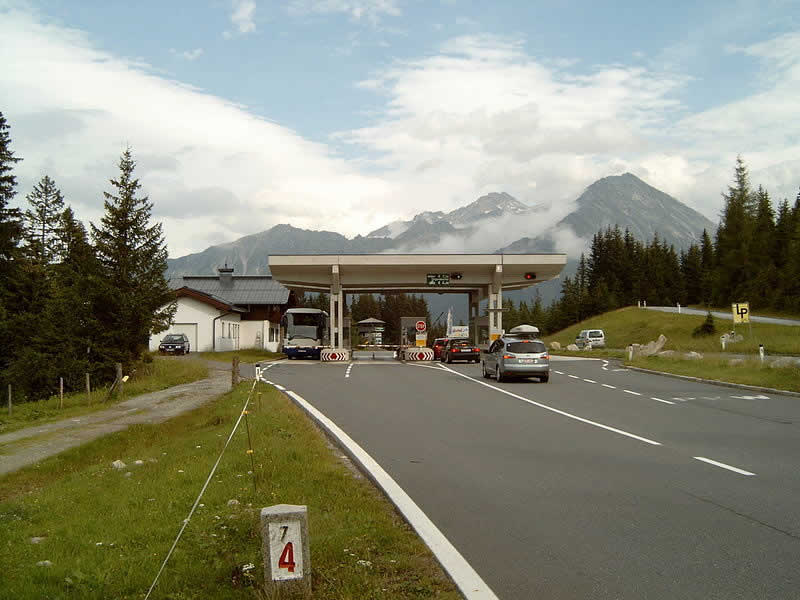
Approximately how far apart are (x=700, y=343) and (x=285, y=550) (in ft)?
185

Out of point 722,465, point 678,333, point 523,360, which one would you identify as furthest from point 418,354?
point 722,465

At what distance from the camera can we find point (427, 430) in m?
13.3

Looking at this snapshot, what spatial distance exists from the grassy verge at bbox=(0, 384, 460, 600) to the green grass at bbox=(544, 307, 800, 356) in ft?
109

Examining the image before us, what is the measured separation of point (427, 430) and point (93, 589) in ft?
28.7

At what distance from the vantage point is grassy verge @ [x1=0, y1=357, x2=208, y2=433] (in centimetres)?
2163

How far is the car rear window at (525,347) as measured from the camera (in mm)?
25620

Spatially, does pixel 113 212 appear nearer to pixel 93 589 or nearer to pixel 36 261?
pixel 36 261

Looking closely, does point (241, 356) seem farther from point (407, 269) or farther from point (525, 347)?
point (525, 347)

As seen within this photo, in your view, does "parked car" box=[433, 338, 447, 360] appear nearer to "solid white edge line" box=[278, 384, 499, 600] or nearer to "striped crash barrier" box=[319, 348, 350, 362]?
"striped crash barrier" box=[319, 348, 350, 362]

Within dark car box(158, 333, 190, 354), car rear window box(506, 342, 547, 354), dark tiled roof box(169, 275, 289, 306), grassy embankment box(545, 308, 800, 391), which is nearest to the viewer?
grassy embankment box(545, 308, 800, 391)

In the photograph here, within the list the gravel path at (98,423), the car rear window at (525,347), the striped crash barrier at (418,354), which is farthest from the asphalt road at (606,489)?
the striped crash barrier at (418,354)

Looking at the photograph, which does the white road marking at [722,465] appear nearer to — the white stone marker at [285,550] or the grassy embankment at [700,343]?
the white stone marker at [285,550]

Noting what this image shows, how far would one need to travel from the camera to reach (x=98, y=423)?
1739 cm

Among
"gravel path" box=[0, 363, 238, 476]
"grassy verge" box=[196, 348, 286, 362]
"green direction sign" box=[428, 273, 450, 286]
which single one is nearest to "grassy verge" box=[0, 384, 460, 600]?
"gravel path" box=[0, 363, 238, 476]
